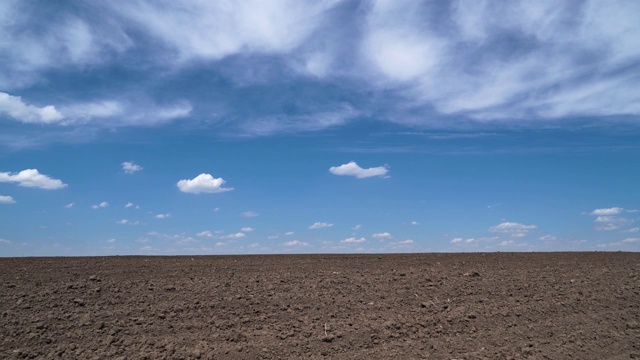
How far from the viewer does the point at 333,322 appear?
8.80 m

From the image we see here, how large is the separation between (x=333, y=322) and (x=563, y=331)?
471cm

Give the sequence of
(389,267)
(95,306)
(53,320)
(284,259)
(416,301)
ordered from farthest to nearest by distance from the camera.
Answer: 1. (284,259)
2. (389,267)
3. (416,301)
4. (95,306)
5. (53,320)

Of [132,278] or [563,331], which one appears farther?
[132,278]

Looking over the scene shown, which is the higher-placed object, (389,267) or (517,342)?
(389,267)

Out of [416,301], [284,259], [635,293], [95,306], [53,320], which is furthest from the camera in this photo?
[284,259]

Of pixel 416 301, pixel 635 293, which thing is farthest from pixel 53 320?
pixel 635 293

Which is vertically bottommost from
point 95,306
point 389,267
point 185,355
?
point 185,355

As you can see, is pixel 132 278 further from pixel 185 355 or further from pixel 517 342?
pixel 517 342

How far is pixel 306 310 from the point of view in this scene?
30.3 feet

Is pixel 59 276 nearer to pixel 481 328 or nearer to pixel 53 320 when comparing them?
pixel 53 320

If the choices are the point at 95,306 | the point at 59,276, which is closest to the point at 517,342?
the point at 95,306

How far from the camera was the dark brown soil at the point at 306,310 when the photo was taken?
7.92 metres

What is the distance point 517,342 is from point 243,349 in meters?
5.13

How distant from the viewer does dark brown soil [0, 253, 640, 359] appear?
26.0 ft
